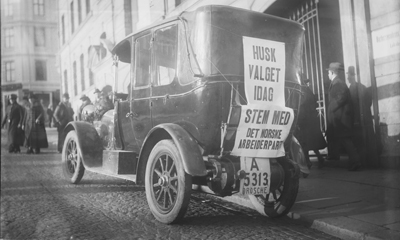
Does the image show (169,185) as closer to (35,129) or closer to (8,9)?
(8,9)

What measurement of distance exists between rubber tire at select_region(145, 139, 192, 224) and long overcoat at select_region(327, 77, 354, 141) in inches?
146

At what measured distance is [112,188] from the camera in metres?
5.39

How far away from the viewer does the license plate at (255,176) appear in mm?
3289

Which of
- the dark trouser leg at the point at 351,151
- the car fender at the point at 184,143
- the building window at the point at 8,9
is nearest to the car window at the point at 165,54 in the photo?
the car fender at the point at 184,143

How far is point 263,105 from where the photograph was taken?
3303mm

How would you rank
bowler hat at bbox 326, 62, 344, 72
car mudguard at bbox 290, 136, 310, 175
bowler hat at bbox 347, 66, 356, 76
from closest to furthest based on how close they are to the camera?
car mudguard at bbox 290, 136, 310, 175, bowler hat at bbox 326, 62, 344, 72, bowler hat at bbox 347, 66, 356, 76

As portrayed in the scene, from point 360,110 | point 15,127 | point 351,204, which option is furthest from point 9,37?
point 15,127

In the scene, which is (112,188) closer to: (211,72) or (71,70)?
(71,70)

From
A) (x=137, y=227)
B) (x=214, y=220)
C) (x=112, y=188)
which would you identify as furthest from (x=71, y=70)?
(x=214, y=220)

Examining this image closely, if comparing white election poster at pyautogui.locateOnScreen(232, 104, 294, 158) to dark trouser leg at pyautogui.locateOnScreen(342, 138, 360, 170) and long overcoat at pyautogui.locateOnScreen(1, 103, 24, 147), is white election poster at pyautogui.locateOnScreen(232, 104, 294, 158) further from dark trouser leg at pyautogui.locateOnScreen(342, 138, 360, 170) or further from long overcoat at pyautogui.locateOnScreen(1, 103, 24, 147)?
long overcoat at pyautogui.locateOnScreen(1, 103, 24, 147)

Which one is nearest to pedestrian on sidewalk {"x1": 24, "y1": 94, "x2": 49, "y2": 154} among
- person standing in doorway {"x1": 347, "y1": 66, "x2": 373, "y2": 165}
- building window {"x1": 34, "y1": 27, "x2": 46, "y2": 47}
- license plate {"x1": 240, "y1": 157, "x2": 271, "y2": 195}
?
building window {"x1": 34, "y1": 27, "x2": 46, "y2": 47}

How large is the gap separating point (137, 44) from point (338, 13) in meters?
4.30

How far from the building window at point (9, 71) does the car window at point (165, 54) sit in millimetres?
1547

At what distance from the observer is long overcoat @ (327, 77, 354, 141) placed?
607 cm
